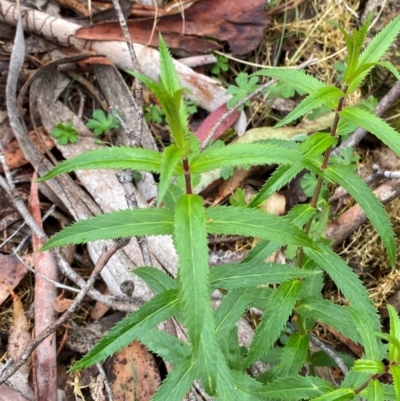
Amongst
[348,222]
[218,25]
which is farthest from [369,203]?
[218,25]

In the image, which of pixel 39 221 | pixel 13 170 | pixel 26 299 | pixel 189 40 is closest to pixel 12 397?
pixel 26 299

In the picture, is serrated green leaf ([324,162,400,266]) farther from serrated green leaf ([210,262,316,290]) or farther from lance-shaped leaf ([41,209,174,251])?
lance-shaped leaf ([41,209,174,251])

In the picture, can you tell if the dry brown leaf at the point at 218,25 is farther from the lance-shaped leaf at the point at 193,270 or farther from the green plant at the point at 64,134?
the lance-shaped leaf at the point at 193,270

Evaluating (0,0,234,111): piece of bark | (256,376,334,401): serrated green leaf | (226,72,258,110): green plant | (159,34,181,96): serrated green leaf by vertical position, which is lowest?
(256,376,334,401): serrated green leaf

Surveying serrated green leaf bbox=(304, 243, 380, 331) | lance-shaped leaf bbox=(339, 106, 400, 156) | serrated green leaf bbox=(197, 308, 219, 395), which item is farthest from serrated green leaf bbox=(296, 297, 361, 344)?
lance-shaped leaf bbox=(339, 106, 400, 156)

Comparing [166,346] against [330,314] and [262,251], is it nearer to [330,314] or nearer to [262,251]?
[262,251]

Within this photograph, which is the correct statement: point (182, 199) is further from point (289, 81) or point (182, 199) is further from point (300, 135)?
point (300, 135)
